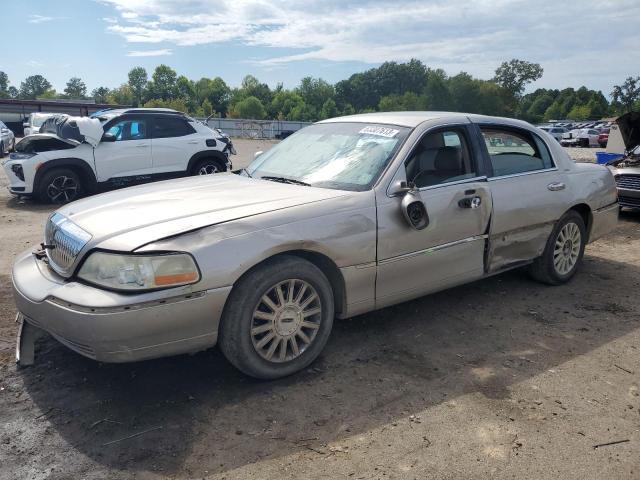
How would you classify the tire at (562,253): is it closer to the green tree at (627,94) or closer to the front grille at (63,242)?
the front grille at (63,242)

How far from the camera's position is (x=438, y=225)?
404 centimetres

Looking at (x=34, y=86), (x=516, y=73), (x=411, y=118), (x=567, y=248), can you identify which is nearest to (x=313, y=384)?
(x=411, y=118)

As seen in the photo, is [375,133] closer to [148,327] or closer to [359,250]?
[359,250]

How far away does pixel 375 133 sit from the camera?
14.0ft

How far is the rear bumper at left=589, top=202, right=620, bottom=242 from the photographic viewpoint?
5.52 meters

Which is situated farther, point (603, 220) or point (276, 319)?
point (603, 220)

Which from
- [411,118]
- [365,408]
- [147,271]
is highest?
[411,118]

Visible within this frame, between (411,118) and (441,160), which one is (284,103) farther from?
(441,160)

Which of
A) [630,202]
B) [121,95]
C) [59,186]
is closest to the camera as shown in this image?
[630,202]

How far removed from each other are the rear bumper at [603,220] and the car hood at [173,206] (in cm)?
311

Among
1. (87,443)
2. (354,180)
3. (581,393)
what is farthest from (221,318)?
(581,393)

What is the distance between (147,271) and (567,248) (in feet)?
13.2

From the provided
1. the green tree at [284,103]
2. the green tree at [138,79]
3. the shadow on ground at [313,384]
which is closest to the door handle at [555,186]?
the shadow on ground at [313,384]

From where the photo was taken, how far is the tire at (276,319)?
320cm
